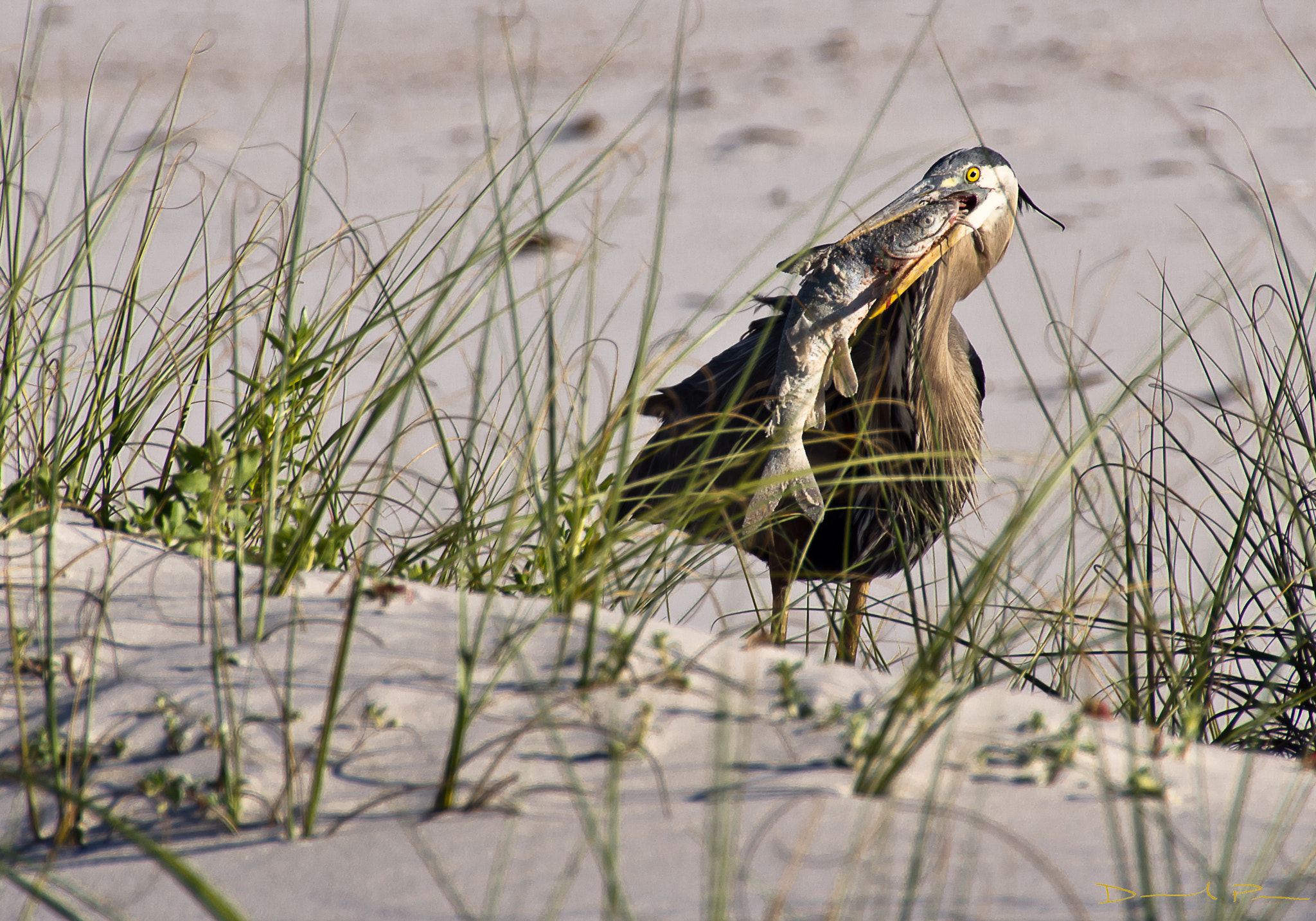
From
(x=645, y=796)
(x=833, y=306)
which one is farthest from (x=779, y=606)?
(x=645, y=796)

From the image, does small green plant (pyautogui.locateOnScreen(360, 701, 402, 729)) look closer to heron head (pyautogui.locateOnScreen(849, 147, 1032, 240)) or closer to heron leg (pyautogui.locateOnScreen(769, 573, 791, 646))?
heron leg (pyautogui.locateOnScreen(769, 573, 791, 646))

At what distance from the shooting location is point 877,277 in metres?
2.59

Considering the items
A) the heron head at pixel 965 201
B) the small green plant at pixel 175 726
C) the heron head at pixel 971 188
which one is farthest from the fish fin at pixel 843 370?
the small green plant at pixel 175 726

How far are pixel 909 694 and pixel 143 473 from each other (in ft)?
11.4

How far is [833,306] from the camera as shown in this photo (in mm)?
2529

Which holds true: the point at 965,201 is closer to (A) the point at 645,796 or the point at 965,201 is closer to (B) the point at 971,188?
(B) the point at 971,188

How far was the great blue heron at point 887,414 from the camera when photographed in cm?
273

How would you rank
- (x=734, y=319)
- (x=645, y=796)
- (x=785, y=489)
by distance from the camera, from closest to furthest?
1. (x=645, y=796)
2. (x=785, y=489)
3. (x=734, y=319)

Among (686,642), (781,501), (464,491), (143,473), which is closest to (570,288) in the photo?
(143,473)

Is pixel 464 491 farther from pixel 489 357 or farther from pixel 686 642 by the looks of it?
pixel 489 357

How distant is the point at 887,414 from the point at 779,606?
23.2 inches

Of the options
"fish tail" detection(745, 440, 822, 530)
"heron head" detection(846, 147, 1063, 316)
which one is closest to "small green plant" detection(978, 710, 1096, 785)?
"fish tail" detection(745, 440, 822, 530)

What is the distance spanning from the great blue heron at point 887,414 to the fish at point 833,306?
0.09 feet

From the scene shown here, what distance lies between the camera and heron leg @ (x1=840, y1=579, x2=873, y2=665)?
231cm
